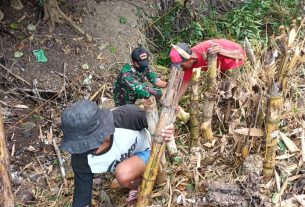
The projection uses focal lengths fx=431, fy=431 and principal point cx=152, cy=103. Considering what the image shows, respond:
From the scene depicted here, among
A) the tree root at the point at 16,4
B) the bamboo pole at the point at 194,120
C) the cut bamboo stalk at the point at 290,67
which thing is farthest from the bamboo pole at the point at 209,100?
the tree root at the point at 16,4

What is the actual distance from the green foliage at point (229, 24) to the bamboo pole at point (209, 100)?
2.25 metres

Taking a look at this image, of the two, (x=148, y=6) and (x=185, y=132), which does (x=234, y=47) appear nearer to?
(x=185, y=132)

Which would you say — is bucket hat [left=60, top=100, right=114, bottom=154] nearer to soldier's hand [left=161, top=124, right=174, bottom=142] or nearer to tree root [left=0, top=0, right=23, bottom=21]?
soldier's hand [left=161, top=124, right=174, bottom=142]

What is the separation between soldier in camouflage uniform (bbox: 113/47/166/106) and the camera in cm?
389

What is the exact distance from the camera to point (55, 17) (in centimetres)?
494

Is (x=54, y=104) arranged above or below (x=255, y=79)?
below

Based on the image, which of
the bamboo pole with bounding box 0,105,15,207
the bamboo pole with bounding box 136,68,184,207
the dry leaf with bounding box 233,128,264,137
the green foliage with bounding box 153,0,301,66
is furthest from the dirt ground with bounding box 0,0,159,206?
the dry leaf with bounding box 233,128,264,137

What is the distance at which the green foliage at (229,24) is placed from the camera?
5.57 metres

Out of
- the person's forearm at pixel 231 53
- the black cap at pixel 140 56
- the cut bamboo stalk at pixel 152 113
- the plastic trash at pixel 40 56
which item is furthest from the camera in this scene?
the plastic trash at pixel 40 56

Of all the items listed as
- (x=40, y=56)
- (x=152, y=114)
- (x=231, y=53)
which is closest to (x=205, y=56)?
(x=231, y=53)

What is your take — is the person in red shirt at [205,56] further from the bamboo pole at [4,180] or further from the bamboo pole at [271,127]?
the bamboo pole at [4,180]

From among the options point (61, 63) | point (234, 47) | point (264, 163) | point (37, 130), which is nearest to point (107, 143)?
point (264, 163)

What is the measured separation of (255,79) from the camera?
3.18 meters

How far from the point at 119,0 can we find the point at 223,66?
7.38 feet
